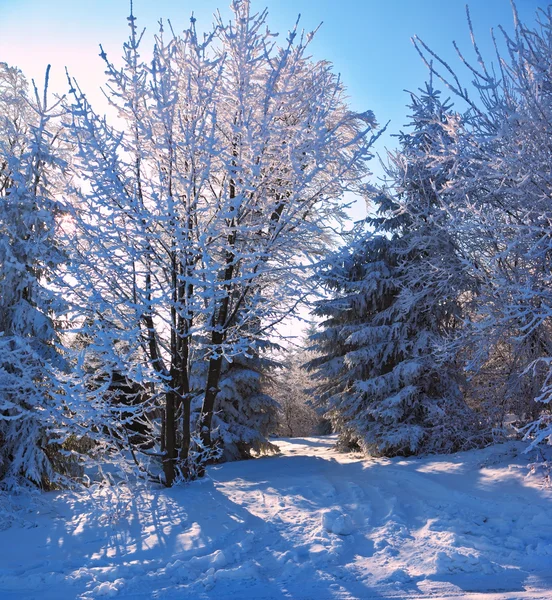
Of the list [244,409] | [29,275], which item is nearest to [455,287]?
[244,409]

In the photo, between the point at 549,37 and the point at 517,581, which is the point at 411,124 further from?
the point at 517,581

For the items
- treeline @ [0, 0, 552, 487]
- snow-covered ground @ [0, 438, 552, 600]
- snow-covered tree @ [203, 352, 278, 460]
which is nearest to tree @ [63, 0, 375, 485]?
treeline @ [0, 0, 552, 487]

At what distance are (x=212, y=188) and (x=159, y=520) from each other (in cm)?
500

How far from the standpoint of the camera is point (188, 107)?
24.1ft

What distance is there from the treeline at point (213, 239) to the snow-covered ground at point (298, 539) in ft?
3.12

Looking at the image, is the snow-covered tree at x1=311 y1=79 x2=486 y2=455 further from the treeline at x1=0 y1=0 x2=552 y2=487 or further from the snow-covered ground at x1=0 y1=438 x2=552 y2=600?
the snow-covered ground at x1=0 y1=438 x2=552 y2=600

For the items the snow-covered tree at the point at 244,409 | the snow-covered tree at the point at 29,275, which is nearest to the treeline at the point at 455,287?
the snow-covered tree at the point at 244,409

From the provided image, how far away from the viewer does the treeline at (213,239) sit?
20.3 feet

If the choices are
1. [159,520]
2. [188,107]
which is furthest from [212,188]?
[159,520]

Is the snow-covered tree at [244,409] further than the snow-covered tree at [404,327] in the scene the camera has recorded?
Yes

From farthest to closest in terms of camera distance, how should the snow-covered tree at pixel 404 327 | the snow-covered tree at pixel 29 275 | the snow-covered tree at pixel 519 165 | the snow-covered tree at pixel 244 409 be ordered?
the snow-covered tree at pixel 244 409 → the snow-covered tree at pixel 404 327 → the snow-covered tree at pixel 29 275 → the snow-covered tree at pixel 519 165

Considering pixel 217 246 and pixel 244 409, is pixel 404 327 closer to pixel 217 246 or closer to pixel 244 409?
pixel 244 409

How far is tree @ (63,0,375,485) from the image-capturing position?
657cm

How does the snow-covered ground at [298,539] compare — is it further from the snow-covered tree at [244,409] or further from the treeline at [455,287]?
the snow-covered tree at [244,409]
